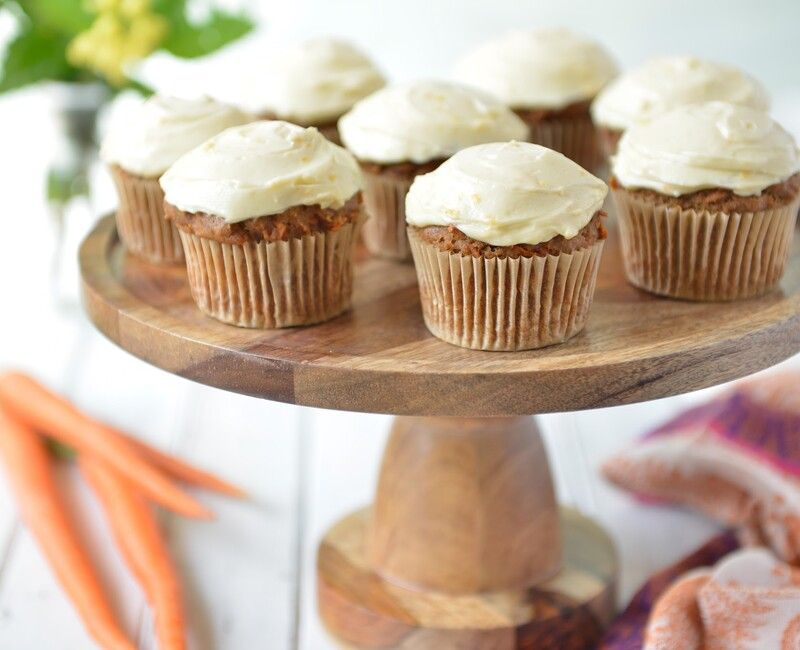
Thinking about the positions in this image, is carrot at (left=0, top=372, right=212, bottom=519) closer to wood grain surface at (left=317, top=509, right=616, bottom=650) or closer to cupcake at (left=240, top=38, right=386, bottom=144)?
wood grain surface at (left=317, top=509, right=616, bottom=650)

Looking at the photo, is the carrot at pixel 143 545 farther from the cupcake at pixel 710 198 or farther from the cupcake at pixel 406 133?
the cupcake at pixel 710 198

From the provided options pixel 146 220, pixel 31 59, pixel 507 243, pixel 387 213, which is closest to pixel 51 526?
pixel 146 220

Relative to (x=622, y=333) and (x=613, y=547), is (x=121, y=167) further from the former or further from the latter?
(x=613, y=547)

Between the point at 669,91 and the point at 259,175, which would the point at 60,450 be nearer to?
the point at 259,175

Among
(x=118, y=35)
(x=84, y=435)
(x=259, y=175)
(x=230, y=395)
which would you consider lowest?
(x=230, y=395)

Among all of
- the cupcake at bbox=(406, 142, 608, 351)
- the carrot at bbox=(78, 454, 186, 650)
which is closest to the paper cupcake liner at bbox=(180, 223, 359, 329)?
the cupcake at bbox=(406, 142, 608, 351)

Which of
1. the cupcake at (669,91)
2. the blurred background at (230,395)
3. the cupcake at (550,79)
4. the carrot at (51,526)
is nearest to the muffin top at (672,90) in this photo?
the cupcake at (669,91)

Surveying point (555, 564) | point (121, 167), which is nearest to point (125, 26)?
point (121, 167)
